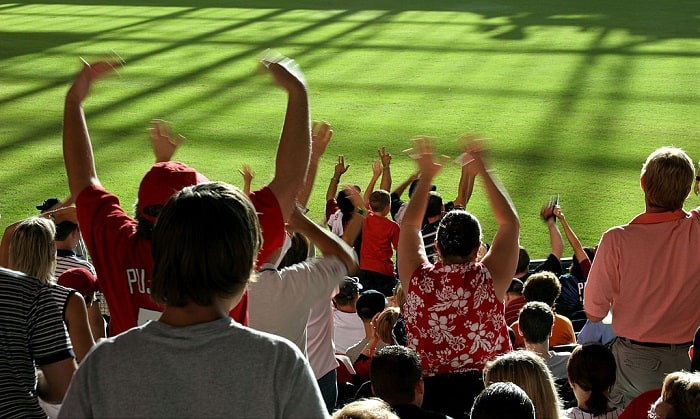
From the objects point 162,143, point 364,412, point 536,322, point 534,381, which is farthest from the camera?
point 536,322

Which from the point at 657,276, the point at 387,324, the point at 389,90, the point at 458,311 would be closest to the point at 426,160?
the point at 458,311

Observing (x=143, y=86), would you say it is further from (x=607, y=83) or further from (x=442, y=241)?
(x=442, y=241)

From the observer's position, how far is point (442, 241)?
3.34 meters

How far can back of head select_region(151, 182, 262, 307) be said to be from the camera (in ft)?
5.40

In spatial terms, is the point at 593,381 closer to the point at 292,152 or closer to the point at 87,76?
the point at 292,152

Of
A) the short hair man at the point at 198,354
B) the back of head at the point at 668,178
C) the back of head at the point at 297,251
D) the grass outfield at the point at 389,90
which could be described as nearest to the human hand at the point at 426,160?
the back of head at the point at 297,251

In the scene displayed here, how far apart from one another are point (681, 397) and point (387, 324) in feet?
7.04

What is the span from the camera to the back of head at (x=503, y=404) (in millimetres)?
2340

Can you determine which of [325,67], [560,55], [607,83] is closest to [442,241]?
[607,83]

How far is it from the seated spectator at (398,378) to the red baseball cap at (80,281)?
1598 millimetres

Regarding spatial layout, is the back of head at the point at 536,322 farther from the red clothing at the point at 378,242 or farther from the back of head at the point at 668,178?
the red clothing at the point at 378,242

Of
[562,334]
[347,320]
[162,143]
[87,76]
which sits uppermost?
[87,76]

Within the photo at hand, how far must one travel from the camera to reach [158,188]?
2338 mm

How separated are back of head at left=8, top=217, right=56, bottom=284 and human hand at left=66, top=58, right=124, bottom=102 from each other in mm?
628
